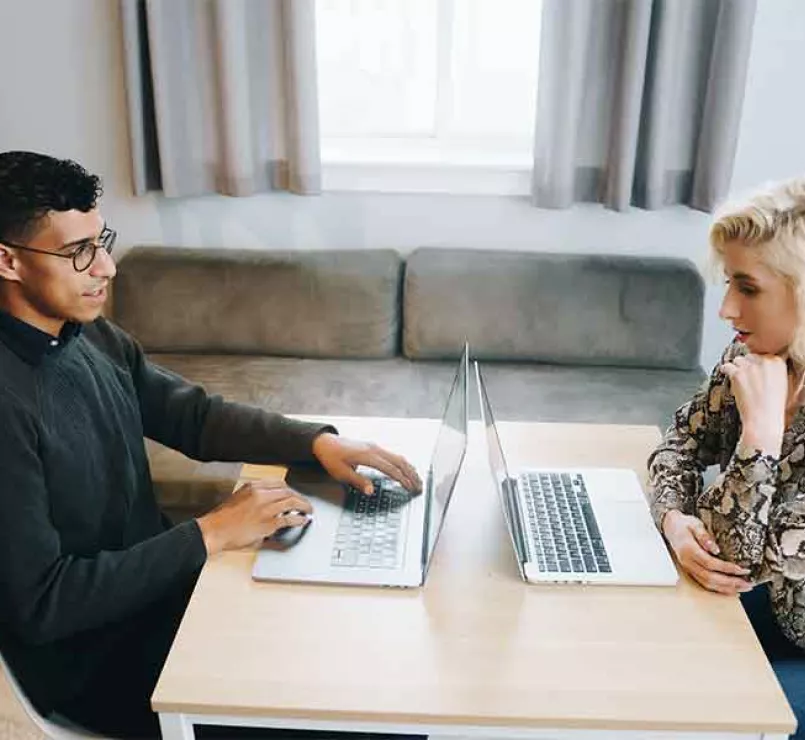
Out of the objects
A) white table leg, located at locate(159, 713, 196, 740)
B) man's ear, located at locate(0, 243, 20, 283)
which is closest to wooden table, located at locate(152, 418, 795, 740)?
white table leg, located at locate(159, 713, 196, 740)

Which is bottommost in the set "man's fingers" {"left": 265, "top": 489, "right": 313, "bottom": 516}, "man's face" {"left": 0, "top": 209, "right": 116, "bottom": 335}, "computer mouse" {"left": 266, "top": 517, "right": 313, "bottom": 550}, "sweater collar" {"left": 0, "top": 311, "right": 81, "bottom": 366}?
"computer mouse" {"left": 266, "top": 517, "right": 313, "bottom": 550}

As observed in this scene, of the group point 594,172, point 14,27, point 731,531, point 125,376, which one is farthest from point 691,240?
point 14,27

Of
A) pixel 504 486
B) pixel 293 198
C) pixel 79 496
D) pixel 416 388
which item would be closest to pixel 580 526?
pixel 504 486

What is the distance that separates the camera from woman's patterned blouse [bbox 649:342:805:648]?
4.61 ft

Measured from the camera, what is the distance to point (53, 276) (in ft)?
4.68

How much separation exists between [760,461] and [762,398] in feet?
0.33

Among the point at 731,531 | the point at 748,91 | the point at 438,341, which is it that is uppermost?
the point at 748,91

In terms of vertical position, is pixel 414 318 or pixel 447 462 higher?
pixel 447 462

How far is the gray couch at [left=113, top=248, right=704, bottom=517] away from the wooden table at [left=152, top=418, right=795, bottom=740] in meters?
1.28

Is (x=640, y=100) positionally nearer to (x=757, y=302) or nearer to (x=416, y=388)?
(x=416, y=388)

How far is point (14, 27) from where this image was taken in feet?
9.12

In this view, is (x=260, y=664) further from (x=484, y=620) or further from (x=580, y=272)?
(x=580, y=272)

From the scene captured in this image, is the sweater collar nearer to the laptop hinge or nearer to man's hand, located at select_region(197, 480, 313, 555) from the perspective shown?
man's hand, located at select_region(197, 480, 313, 555)

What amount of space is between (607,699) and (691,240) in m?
1.97
